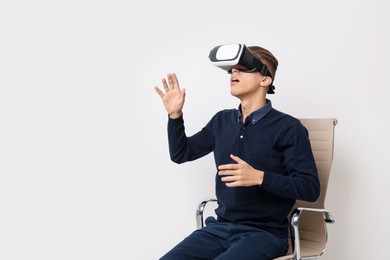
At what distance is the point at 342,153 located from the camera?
3.44m

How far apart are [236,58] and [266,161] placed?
45 centimetres

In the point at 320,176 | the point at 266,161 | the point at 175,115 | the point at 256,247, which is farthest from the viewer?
the point at 320,176

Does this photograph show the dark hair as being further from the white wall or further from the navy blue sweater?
the white wall

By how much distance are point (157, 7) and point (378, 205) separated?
5.98 ft

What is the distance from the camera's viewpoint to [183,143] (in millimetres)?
2789

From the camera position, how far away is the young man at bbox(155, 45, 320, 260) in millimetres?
2484

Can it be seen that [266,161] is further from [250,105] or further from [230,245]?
[230,245]

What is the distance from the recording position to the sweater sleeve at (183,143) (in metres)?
2.74

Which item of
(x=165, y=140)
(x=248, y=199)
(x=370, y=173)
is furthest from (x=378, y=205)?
(x=165, y=140)

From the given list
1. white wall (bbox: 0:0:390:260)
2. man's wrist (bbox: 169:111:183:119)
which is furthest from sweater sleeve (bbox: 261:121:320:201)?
white wall (bbox: 0:0:390:260)

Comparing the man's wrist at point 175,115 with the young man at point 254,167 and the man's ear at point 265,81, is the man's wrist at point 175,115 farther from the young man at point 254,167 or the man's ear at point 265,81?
the man's ear at point 265,81

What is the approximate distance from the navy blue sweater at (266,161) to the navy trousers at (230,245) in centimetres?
5

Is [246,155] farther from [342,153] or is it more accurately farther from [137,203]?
[137,203]

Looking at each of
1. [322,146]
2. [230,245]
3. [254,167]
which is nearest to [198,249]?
[230,245]
